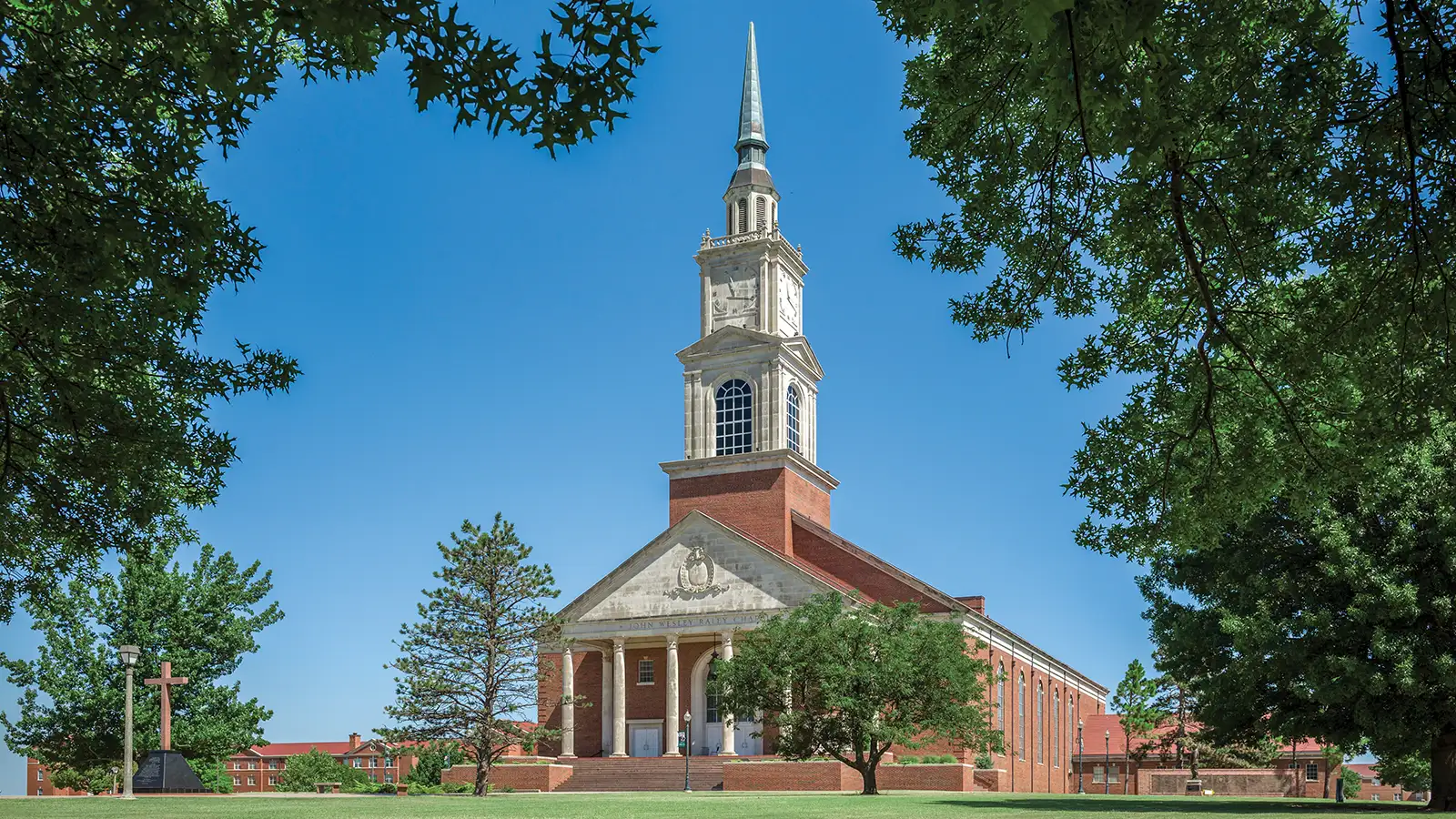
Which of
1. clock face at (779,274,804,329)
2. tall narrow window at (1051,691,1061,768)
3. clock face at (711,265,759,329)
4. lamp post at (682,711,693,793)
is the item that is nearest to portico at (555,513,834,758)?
lamp post at (682,711,693,793)

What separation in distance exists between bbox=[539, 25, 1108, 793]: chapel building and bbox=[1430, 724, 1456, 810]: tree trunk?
929 inches

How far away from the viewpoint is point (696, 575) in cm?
5378

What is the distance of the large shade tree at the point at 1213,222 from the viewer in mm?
8125

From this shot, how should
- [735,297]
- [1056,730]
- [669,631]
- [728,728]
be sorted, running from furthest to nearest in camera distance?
1. [1056,730]
2. [735,297]
3. [669,631]
4. [728,728]

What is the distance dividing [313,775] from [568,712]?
21.6 metres

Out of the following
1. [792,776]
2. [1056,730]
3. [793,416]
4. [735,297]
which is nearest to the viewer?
[792,776]

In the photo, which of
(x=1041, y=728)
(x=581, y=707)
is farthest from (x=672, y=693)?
(x=1041, y=728)

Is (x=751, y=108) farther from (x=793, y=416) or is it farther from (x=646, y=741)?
(x=646, y=741)

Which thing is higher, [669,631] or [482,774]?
[669,631]

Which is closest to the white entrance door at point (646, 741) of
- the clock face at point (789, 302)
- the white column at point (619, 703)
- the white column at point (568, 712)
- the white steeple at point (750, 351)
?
the white column at point (619, 703)

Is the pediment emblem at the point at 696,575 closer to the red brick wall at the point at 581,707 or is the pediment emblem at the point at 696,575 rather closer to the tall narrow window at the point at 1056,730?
the red brick wall at the point at 581,707

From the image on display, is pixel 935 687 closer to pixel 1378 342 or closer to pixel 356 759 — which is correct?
pixel 1378 342

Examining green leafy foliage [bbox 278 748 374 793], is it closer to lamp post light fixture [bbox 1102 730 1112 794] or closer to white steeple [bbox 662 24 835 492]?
white steeple [bbox 662 24 835 492]

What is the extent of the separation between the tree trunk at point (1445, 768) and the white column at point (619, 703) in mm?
32336
